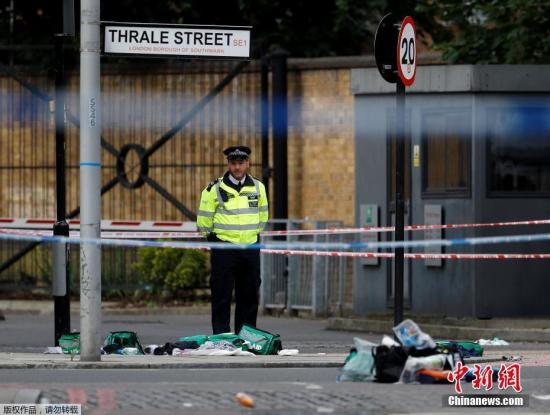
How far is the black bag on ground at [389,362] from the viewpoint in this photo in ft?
38.7

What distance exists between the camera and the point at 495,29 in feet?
78.7

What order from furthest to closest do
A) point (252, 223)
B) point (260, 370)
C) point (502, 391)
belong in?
point (252, 223)
point (260, 370)
point (502, 391)

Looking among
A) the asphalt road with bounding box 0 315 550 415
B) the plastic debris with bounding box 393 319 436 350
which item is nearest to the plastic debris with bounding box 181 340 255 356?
the asphalt road with bounding box 0 315 550 415

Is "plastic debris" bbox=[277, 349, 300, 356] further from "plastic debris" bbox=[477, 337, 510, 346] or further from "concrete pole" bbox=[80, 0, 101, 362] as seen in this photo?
"plastic debris" bbox=[477, 337, 510, 346]

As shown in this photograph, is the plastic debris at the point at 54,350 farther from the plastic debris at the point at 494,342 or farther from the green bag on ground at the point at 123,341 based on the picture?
the plastic debris at the point at 494,342

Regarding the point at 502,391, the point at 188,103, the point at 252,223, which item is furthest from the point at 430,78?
the point at 502,391

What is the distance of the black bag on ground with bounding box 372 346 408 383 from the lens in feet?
38.7

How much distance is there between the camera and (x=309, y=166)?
2283 cm

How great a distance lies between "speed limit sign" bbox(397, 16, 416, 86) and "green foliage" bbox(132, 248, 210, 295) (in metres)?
7.68

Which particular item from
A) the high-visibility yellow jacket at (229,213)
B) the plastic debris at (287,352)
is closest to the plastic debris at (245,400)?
the plastic debris at (287,352)

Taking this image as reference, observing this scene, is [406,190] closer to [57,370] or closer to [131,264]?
[131,264]

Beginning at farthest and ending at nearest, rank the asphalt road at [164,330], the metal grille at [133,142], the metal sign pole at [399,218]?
the metal grille at [133,142], the asphalt road at [164,330], the metal sign pole at [399,218]

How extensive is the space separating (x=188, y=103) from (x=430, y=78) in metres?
5.47

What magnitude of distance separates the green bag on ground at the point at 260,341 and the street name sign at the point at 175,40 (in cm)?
238
